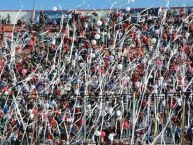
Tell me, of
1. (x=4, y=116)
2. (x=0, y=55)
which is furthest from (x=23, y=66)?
(x=4, y=116)

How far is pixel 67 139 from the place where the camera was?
13516 mm

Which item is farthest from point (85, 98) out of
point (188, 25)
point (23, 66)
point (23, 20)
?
point (23, 20)

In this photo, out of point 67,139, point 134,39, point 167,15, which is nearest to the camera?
point 67,139

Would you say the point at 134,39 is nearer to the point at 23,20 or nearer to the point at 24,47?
the point at 24,47

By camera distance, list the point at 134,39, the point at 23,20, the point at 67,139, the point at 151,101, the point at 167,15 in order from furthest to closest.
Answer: the point at 23,20 < the point at 167,15 < the point at 134,39 < the point at 151,101 < the point at 67,139

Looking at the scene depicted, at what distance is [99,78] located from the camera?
56.1 feet

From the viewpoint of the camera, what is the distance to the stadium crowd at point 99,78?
1369 centimetres

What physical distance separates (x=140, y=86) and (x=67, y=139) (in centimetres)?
349

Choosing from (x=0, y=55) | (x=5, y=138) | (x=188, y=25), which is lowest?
(x=5, y=138)

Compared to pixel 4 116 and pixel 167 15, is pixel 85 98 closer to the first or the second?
pixel 4 116

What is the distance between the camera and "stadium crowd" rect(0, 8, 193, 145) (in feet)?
44.9

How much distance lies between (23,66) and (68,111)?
520 centimetres

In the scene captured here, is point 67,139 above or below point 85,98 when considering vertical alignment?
below

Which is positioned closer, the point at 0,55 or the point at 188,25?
the point at 0,55
